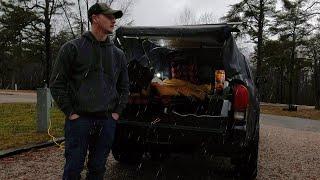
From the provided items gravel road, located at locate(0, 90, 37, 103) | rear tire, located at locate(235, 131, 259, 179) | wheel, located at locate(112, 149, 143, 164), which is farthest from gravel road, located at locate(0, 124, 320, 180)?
gravel road, located at locate(0, 90, 37, 103)

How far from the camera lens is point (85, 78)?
3873mm

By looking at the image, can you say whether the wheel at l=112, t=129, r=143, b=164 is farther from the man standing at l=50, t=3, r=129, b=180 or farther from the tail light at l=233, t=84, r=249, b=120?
the man standing at l=50, t=3, r=129, b=180

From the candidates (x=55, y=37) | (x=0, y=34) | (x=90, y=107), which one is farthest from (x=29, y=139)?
(x=55, y=37)

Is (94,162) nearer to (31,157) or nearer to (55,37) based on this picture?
(31,157)

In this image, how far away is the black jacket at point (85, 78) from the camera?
150 inches

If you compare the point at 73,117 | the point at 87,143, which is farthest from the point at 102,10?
the point at 87,143

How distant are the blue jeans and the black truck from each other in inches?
61.8

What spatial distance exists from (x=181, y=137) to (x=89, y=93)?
1827 mm

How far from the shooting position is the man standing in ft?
12.5

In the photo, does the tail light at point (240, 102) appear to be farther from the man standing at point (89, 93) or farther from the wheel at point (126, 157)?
the wheel at point (126, 157)

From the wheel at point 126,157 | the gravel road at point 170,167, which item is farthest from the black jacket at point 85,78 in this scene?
the wheel at point 126,157

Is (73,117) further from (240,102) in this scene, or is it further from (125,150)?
(125,150)

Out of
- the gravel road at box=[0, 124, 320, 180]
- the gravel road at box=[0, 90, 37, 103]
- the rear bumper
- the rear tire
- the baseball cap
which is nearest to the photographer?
the baseball cap

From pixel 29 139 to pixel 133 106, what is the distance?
11.5ft
